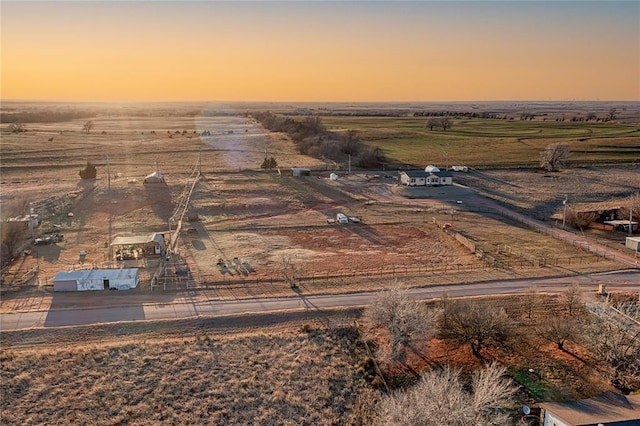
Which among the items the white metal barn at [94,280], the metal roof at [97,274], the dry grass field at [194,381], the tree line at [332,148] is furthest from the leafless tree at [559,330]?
the tree line at [332,148]

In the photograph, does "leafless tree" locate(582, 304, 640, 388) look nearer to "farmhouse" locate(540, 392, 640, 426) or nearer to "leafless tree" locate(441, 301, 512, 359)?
"farmhouse" locate(540, 392, 640, 426)

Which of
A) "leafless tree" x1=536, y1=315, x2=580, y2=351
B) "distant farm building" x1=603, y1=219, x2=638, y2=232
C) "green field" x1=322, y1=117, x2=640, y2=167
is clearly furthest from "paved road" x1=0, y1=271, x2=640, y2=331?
"green field" x1=322, y1=117, x2=640, y2=167

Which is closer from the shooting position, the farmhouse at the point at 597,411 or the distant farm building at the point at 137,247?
the farmhouse at the point at 597,411

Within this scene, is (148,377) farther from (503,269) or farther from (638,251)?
(638,251)

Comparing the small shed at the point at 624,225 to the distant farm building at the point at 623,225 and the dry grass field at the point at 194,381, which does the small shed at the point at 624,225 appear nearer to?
the distant farm building at the point at 623,225

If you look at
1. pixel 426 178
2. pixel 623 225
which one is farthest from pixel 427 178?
pixel 623 225

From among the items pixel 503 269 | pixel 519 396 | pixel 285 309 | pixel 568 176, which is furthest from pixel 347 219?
pixel 568 176

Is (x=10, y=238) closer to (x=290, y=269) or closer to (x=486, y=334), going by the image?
(x=290, y=269)
